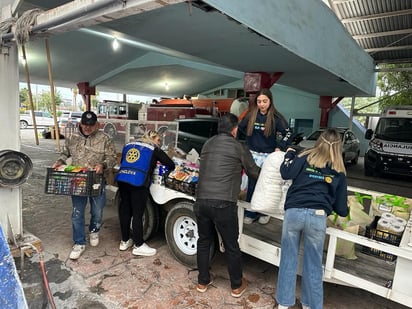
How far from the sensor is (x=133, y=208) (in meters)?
3.31

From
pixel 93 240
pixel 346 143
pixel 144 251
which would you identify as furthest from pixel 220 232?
pixel 346 143

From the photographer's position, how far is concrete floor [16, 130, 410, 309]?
8.42ft

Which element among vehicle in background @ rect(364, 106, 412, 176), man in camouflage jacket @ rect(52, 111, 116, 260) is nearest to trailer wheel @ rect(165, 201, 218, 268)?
man in camouflage jacket @ rect(52, 111, 116, 260)

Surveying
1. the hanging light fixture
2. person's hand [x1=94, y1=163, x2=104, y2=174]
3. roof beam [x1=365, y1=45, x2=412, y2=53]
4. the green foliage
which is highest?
roof beam [x1=365, y1=45, x2=412, y2=53]

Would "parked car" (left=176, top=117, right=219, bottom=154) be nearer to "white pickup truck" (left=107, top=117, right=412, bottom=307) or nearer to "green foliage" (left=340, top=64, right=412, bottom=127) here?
"white pickup truck" (left=107, top=117, right=412, bottom=307)

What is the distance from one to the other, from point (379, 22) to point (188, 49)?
297 inches

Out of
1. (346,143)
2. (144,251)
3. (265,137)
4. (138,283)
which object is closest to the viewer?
(138,283)

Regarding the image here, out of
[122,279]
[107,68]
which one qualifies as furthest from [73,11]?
[107,68]

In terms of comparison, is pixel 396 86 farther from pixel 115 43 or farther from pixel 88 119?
pixel 88 119

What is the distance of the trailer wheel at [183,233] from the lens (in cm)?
311

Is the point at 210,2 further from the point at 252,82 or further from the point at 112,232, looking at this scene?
the point at 252,82

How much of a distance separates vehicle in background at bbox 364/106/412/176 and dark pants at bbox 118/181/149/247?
794 cm

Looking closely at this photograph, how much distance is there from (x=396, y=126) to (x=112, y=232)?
8.70 metres

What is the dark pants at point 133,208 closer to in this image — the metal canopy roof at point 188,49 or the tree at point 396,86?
the metal canopy roof at point 188,49
